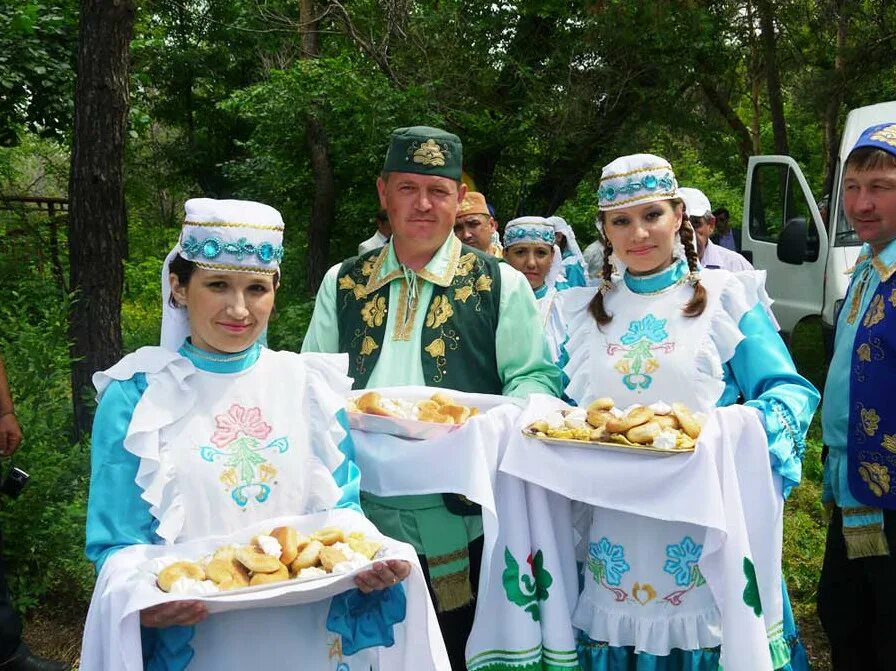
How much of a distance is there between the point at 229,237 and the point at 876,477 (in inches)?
79.6

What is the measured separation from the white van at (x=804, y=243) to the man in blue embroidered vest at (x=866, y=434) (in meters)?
2.82

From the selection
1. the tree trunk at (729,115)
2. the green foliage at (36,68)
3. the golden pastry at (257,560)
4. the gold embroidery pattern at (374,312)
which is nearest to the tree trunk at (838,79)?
the tree trunk at (729,115)

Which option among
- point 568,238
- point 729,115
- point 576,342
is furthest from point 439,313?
point 729,115

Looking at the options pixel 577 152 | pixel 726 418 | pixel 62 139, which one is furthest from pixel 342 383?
pixel 577 152

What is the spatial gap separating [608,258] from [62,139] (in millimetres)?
6459

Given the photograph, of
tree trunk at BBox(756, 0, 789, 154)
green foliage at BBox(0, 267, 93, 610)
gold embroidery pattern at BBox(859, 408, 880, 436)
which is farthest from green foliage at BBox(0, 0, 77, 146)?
tree trunk at BBox(756, 0, 789, 154)

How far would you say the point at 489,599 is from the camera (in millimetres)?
2797

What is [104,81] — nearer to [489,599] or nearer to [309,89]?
[489,599]

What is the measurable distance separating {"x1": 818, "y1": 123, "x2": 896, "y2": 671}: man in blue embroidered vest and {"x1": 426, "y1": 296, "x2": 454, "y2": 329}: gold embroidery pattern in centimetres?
127

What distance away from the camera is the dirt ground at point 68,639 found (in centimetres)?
389

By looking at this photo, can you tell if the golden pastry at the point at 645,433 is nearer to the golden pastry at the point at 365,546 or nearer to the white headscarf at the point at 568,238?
the golden pastry at the point at 365,546

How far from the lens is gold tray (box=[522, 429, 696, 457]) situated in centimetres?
240

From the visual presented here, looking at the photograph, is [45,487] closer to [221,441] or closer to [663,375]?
[221,441]

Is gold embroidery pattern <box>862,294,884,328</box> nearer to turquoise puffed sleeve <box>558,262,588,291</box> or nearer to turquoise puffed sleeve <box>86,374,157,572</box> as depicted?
turquoise puffed sleeve <box>86,374,157,572</box>
